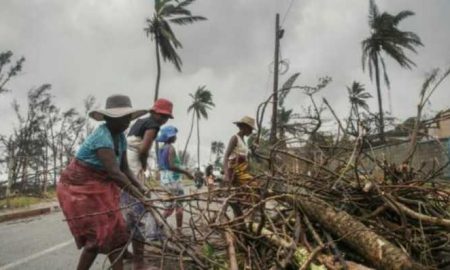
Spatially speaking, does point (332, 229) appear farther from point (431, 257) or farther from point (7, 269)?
point (7, 269)

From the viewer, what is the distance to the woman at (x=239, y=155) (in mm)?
5543

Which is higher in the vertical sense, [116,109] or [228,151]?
[116,109]

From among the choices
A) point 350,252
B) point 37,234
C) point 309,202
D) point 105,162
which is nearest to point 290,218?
point 309,202

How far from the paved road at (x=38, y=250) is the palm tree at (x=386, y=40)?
1136 inches

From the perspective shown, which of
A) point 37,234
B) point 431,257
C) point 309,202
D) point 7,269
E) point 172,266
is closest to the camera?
point 431,257

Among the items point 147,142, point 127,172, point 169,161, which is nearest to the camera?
point 127,172

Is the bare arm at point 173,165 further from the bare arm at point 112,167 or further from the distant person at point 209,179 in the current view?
the bare arm at point 112,167

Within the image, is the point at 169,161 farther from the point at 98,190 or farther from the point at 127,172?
the point at 98,190

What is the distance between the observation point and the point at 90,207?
3293 mm

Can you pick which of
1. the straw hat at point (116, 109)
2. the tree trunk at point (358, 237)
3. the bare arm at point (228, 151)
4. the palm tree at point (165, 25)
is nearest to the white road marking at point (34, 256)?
the straw hat at point (116, 109)

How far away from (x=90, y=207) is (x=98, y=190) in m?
0.13

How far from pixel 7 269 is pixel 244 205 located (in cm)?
226

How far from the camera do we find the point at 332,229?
10.8 feet

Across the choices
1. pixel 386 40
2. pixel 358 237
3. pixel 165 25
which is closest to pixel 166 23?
pixel 165 25
